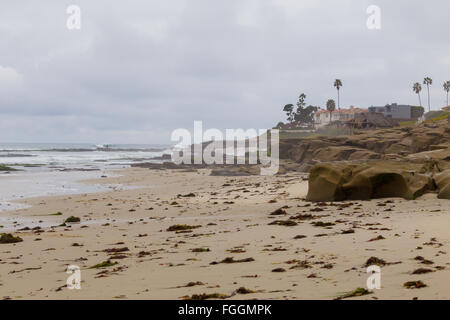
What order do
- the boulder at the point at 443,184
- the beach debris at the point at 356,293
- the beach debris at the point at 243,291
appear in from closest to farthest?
the beach debris at the point at 356,293 < the beach debris at the point at 243,291 < the boulder at the point at 443,184

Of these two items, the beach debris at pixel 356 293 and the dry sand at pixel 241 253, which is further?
the dry sand at pixel 241 253

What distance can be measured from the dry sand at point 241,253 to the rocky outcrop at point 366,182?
724mm

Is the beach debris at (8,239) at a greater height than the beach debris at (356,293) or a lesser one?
lesser

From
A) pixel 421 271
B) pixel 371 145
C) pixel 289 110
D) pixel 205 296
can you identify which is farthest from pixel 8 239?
pixel 289 110

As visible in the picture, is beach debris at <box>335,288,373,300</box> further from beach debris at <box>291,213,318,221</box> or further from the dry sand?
beach debris at <box>291,213,318,221</box>

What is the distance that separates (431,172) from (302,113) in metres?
114

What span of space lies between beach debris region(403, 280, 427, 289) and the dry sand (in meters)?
0.09

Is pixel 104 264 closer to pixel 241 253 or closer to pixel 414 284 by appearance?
pixel 241 253

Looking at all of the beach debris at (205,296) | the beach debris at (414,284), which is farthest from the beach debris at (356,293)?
the beach debris at (205,296)

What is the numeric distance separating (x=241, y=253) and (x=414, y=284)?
12.8 feet

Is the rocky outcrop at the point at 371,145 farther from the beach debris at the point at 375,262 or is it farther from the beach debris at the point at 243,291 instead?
the beach debris at the point at 243,291

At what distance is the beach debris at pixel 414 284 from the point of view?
5.82 m

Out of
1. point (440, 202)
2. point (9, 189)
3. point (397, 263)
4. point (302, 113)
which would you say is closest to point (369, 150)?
point (440, 202)
